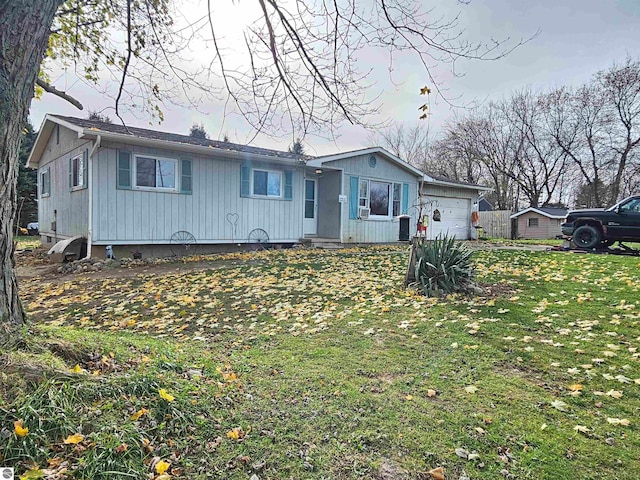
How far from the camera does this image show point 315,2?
13.6 ft

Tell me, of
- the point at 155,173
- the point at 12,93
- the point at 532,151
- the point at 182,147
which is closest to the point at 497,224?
the point at 532,151

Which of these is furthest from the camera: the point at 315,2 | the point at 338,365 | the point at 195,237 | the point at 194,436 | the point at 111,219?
the point at 195,237

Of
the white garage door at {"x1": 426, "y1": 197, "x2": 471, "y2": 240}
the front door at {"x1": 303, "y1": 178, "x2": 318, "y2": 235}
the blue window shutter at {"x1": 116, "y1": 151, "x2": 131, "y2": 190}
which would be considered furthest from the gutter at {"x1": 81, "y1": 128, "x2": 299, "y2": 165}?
the white garage door at {"x1": 426, "y1": 197, "x2": 471, "y2": 240}

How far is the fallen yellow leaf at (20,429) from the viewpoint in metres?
1.71

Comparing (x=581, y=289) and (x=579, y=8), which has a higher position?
(x=579, y=8)

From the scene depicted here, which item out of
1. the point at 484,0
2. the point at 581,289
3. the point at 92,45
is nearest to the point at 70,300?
the point at 92,45

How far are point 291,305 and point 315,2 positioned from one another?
152 inches

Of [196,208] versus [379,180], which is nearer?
[196,208]

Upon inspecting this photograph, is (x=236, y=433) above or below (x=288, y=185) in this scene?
below

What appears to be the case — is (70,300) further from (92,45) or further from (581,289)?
(581,289)

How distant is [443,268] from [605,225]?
940cm

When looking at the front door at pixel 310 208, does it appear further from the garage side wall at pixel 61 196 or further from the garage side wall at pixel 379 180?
the garage side wall at pixel 61 196

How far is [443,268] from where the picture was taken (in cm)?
573

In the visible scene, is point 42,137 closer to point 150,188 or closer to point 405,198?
point 150,188
